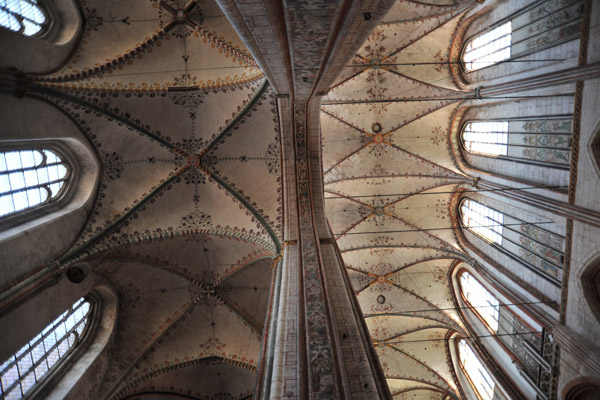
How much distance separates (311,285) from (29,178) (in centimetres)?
717

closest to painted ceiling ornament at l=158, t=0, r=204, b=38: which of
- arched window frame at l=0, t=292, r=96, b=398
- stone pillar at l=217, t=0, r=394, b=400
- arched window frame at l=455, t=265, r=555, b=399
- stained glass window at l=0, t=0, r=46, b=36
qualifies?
stained glass window at l=0, t=0, r=46, b=36

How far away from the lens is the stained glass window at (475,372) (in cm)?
1168

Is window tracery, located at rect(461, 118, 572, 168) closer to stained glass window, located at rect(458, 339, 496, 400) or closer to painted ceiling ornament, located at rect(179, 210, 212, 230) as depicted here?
stained glass window, located at rect(458, 339, 496, 400)

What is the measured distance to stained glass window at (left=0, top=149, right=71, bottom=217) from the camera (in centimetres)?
818

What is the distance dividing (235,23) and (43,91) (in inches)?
267

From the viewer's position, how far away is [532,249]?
9641mm

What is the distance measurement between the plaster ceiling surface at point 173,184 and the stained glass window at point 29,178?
1038mm

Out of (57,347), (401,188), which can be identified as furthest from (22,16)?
(401,188)

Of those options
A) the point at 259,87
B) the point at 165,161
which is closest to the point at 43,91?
the point at 165,161

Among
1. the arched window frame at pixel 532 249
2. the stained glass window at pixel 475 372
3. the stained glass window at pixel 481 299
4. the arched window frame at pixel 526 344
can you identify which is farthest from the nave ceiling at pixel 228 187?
the arched window frame at pixel 532 249

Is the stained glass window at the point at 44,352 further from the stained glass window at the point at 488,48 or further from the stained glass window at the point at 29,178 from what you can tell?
the stained glass window at the point at 488,48

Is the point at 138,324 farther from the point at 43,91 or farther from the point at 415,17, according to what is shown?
the point at 415,17

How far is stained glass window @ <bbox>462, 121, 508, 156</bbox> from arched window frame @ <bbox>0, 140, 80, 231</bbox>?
12.0 metres

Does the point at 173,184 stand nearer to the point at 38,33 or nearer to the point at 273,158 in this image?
the point at 273,158
